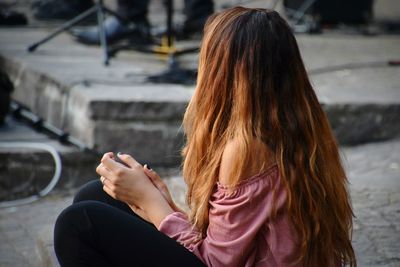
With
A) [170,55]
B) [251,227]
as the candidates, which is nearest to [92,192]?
[251,227]

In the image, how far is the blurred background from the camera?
387 centimetres

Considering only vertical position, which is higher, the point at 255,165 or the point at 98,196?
the point at 255,165

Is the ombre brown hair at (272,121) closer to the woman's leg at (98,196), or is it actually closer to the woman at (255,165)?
the woman at (255,165)

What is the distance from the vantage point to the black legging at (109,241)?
2322mm

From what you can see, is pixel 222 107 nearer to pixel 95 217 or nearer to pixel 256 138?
pixel 256 138

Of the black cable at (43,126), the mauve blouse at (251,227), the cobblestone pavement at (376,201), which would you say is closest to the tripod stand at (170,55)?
the black cable at (43,126)

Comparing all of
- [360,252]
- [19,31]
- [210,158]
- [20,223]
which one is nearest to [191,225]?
[210,158]

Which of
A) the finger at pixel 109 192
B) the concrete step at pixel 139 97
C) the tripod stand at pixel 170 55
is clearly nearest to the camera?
the finger at pixel 109 192

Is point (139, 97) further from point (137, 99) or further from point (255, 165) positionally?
point (255, 165)

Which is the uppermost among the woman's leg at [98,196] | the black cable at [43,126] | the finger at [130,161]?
the finger at [130,161]

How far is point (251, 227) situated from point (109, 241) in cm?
41

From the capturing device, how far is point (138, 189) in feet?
8.17

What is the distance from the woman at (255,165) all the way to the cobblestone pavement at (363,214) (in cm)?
87

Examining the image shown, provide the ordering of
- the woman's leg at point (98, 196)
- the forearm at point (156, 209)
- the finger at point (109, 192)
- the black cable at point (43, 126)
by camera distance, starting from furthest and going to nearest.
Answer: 1. the black cable at point (43, 126)
2. the woman's leg at point (98, 196)
3. the finger at point (109, 192)
4. the forearm at point (156, 209)
